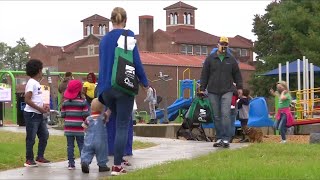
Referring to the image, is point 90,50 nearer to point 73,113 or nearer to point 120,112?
point 73,113

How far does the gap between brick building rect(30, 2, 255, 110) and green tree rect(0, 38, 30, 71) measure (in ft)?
25.7

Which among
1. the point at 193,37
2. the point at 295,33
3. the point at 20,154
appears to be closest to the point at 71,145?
the point at 20,154

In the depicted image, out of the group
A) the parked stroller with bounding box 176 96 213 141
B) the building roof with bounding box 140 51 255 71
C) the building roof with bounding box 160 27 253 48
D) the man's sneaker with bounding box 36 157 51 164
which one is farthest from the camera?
the building roof with bounding box 160 27 253 48

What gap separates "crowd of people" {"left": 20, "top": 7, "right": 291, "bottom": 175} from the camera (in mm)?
8359

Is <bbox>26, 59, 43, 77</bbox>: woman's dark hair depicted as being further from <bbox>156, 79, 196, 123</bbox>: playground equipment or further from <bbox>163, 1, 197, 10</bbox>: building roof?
<bbox>163, 1, 197, 10</bbox>: building roof

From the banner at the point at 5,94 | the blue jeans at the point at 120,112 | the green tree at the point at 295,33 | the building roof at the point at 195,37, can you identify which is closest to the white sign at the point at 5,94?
the banner at the point at 5,94

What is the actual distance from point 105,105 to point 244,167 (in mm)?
1933

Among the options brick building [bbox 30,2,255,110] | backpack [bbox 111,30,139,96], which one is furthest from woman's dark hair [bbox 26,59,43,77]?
brick building [bbox 30,2,255,110]

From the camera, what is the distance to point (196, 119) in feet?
56.4

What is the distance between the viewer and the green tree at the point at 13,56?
12412 cm

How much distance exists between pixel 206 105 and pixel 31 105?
25.7 ft

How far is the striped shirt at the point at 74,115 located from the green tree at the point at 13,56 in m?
116

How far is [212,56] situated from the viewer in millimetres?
12352

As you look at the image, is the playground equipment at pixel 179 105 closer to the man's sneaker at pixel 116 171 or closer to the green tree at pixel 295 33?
the green tree at pixel 295 33
